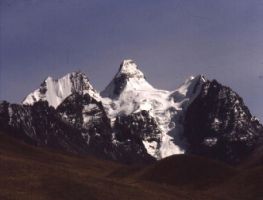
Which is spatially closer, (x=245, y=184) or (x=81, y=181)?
(x=81, y=181)

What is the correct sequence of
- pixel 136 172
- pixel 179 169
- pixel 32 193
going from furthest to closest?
pixel 136 172 → pixel 179 169 → pixel 32 193

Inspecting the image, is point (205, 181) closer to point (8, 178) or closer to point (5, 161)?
point (5, 161)

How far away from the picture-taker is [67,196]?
85.1m

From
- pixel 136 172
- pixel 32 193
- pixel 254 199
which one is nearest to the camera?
pixel 32 193

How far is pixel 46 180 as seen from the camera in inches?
3578

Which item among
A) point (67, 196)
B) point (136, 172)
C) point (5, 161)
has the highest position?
point (136, 172)

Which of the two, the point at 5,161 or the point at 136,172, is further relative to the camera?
the point at 136,172

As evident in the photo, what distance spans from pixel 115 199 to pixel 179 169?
257ft

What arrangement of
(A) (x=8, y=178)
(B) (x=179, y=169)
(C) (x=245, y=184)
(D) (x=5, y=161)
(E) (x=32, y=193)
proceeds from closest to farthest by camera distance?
(E) (x=32, y=193)
(A) (x=8, y=178)
(D) (x=5, y=161)
(C) (x=245, y=184)
(B) (x=179, y=169)

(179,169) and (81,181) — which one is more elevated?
(179,169)

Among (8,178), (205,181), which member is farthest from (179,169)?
(8,178)

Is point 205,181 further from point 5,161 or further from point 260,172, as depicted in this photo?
point 5,161

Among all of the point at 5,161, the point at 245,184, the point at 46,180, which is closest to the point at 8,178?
the point at 46,180

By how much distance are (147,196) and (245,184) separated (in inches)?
1824
